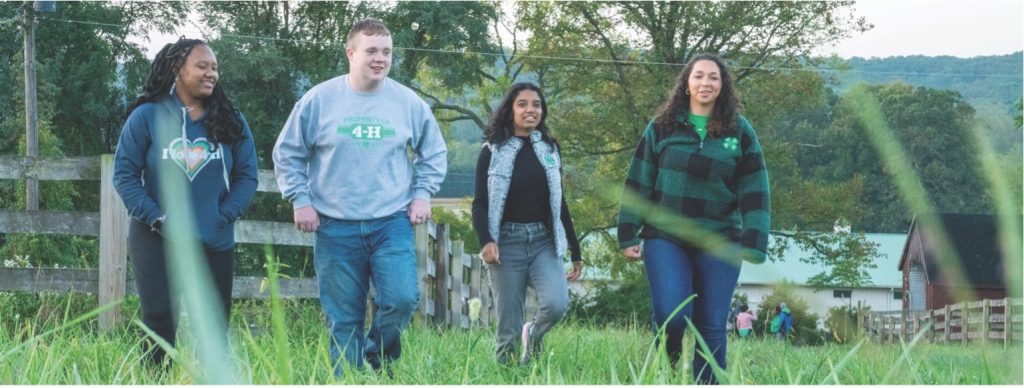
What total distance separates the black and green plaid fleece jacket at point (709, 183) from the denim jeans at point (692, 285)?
0.25 ft

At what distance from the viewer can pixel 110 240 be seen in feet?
25.2

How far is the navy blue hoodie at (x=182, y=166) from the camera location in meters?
4.24

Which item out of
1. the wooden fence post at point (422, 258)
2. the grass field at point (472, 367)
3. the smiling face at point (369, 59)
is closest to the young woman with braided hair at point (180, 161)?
the grass field at point (472, 367)

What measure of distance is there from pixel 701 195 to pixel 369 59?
1310mm

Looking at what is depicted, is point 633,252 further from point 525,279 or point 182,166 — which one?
point 182,166

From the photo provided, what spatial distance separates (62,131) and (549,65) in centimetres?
1128

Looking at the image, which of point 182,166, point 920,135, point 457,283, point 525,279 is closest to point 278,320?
point 920,135

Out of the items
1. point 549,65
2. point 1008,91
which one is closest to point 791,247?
point 549,65

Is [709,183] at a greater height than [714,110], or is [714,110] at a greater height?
[714,110]

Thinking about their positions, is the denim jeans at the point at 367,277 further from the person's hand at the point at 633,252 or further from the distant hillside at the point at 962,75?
the distant hillside at the point at 962,75

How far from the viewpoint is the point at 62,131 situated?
2820 cm

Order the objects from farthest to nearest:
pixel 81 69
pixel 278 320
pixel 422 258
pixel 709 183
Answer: pixel 81 69 < pixel 422 258 < pixel 709 183 < pixel 278 320

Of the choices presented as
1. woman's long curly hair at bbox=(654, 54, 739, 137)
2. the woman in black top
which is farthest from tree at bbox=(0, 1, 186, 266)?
woman's long curly hair at bbox=(654, 54, 739, 137)

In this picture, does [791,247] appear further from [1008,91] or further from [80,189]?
[1008,91]
